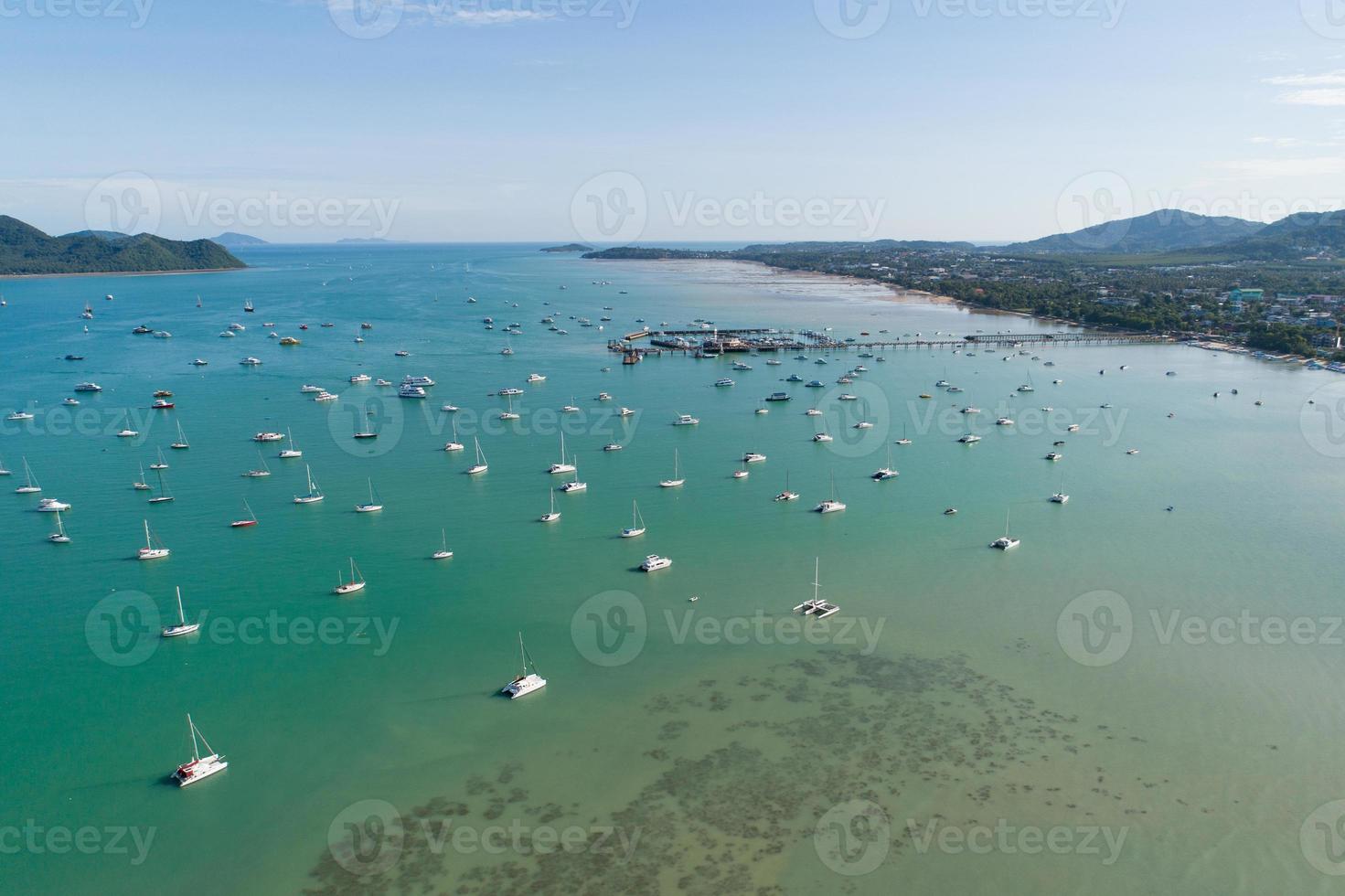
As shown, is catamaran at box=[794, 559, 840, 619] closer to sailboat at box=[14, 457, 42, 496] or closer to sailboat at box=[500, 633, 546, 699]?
sailboat at box=[500, 633, 546, 699]

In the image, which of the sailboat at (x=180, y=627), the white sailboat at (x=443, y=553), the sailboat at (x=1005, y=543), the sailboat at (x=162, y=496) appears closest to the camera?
the sailboat at (x=180, y=627)

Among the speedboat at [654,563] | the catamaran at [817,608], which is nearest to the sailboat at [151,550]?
the speedboat at [654,563]

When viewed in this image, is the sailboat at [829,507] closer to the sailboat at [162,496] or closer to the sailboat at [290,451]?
the sailboat at [290,451]

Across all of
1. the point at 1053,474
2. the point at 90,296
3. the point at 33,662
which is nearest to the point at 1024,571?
the point at 1053,474

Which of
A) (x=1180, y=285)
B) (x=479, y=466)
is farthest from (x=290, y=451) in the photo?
(x=1180, y=285)

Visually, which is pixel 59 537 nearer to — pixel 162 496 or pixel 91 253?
pixel 162 496
